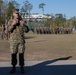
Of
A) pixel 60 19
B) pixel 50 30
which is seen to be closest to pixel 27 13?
pixel 60 19

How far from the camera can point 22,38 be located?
31.2 feet

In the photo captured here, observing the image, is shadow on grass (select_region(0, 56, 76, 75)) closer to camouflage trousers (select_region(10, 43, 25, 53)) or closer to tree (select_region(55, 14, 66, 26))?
camouflage trousers (select_region(10, 43, 25, 53))

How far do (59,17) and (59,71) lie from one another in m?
93.9

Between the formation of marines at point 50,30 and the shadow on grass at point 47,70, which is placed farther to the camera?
the formation of marines at point 50,30

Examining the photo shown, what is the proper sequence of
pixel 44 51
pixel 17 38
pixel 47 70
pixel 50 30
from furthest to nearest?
1. pixel 50 30
2. pixel 44 51
3. pixel 47 70
4. pixel 17 38

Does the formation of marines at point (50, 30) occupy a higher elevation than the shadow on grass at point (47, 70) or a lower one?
higher

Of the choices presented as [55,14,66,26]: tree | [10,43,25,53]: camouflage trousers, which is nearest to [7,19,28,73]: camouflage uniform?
[10,43,25,53]: camouflage trousers

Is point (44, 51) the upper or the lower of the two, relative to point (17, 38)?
lower

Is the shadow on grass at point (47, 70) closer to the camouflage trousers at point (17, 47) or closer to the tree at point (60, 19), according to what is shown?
the camouflage trousers at point (17, 47)

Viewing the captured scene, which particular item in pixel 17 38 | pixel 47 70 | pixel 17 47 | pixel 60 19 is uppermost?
pixel 60 19

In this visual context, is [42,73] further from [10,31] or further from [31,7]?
[31,7]

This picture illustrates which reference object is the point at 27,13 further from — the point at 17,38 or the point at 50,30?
the point at 17,38

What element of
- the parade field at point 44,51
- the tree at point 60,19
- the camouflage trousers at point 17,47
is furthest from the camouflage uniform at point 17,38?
the tree at point 60,19

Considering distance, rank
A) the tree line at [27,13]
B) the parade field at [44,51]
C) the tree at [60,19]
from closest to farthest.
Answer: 1. the parade field at [44,51]
2. the tree line at [27,13]
3. the tree at [60,19]
